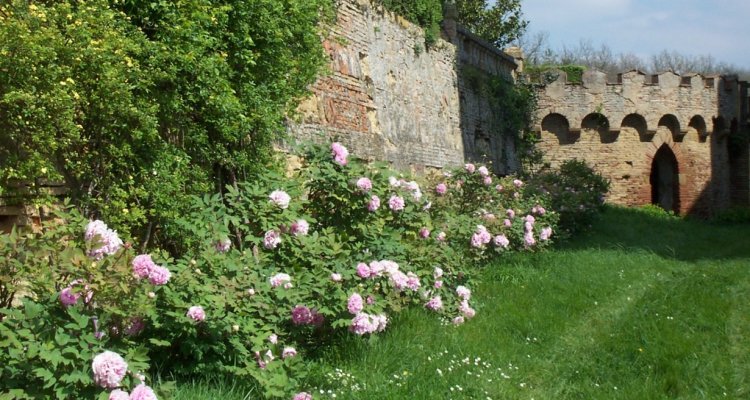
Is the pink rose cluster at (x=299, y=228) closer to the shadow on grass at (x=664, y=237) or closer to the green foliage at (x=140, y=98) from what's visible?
the green foliage at (x=140, y=98)

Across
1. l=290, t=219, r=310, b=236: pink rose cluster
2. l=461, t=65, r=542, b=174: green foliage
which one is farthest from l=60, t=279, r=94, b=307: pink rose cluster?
l=461, t=65, r=542, b=174: green foliage

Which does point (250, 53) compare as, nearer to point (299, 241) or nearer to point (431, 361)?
point (299, 241)

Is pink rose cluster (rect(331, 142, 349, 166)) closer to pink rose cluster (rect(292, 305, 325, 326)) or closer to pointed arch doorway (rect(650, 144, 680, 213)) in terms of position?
pink rose cluster (rect(292, 305, 325, 326))

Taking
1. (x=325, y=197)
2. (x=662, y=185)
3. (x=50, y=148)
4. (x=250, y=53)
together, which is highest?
(x=250, y=53)

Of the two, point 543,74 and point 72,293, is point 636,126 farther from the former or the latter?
point 72,293

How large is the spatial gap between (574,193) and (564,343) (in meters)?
8.66

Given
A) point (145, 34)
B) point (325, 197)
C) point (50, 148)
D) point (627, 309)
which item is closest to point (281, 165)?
point (325, 197)

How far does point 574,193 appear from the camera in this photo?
587 inches

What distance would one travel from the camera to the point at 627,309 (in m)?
7.95

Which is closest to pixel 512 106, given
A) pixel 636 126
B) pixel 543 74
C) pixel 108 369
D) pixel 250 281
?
pixel 543 74

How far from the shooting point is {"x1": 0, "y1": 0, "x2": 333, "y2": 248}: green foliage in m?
4.98

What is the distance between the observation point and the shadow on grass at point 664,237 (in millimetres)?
13289

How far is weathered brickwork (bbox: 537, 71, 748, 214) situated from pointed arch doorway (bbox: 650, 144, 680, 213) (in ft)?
0.27

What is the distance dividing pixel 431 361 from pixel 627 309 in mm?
3277
